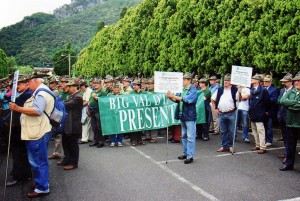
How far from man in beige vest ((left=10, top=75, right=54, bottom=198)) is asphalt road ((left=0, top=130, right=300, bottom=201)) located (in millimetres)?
310

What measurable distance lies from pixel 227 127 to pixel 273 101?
153cm

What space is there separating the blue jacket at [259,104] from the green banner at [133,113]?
251 centimetres

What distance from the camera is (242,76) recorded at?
8891 mm

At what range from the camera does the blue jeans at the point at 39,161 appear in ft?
19.6

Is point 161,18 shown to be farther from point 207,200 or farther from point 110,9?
point 110,9

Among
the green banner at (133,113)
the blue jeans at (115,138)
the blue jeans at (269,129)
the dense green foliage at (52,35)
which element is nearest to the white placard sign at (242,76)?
the blue jeans at (269,129)

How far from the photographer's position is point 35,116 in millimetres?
5949

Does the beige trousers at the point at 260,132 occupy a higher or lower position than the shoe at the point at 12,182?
higher

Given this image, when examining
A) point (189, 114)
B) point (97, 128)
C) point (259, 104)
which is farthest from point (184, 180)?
point (97, 128)

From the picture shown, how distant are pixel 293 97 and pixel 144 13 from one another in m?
19.6

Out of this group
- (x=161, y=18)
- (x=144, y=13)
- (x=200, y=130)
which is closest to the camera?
(x=200, y=130)

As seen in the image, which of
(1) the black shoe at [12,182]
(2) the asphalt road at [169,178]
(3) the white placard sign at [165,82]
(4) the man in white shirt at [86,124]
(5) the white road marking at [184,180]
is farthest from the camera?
(4) the man in white shirt at [86,124]

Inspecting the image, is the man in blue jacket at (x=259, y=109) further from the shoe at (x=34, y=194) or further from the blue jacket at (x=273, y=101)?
the shoe at (x=34, y=194)

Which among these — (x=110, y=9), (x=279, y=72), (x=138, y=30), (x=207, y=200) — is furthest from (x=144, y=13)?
(x=110, y=9)
